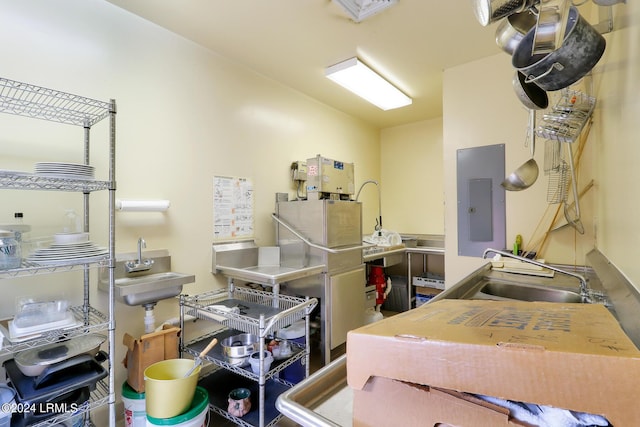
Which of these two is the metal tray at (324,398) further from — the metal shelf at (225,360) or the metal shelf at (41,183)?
the metal shelf at (41,183)

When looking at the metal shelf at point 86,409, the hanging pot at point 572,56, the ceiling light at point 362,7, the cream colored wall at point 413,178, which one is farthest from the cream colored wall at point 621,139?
the cream colored wall at point 413,178

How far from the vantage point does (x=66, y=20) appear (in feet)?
5.32

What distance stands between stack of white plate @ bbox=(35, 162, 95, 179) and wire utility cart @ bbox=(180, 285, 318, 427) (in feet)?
3.11

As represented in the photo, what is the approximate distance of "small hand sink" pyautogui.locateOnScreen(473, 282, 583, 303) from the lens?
1.34 m

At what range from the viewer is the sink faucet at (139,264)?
5.85 feet

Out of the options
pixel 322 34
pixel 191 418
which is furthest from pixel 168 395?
pixel 322 34

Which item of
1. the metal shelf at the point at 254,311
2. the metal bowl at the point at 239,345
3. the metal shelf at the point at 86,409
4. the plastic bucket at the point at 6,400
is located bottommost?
the metal shelf at the point at 86,409

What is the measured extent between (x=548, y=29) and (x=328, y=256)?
1.95 meters

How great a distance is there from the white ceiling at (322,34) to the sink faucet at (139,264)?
1.44 meters

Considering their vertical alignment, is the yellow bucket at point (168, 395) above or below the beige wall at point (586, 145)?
below

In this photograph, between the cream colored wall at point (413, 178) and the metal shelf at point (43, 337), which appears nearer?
the metal shelf at point (43, 337)

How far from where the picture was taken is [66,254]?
1.30m

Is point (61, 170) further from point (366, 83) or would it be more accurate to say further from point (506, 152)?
point (506, 152)

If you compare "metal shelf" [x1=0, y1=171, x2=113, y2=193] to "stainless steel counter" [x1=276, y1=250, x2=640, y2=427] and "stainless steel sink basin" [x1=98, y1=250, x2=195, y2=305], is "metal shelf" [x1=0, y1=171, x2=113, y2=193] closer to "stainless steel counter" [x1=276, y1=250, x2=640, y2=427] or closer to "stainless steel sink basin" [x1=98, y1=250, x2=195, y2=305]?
"stainless steel sink basin" [x1=98, y1=250, x2=195, y2=305]
